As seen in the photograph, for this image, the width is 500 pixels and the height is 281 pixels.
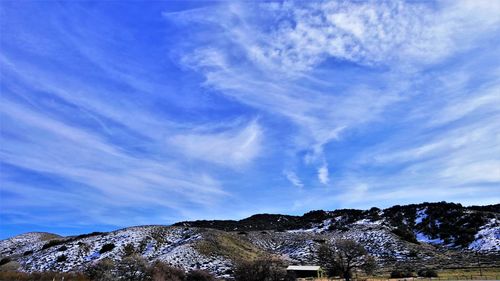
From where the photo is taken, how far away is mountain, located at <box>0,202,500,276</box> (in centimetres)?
7156

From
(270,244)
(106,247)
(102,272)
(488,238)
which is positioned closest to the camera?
(102,272)

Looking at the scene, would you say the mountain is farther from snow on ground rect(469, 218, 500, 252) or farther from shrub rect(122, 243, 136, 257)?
shrub rect(122, 243, 136, 257)

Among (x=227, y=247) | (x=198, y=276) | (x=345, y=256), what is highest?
(x=227, y=247)

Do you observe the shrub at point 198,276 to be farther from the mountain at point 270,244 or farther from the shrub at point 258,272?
the mountain at point 270,244

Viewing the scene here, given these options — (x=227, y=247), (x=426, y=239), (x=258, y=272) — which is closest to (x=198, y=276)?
(x=258, y=272)

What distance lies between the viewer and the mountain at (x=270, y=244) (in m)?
Result: 71.6

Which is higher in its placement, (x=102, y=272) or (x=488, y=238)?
(x=488, y=238)

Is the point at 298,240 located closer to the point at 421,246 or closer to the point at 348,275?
the point at 421,246

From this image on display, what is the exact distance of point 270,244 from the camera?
9388cm

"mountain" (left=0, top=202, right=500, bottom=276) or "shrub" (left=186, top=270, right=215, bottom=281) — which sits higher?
"mountain" (left=0, top=202, right=500, bottom=276)

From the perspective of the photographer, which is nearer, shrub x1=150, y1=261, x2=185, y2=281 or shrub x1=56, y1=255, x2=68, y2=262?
shrub x1=150, y1=261, x2=185, y2=281

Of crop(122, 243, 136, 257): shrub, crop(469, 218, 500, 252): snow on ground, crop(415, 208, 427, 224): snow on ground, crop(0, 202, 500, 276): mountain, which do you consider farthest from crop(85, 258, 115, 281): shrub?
crop(415, 208, 427, 224): snow on ground

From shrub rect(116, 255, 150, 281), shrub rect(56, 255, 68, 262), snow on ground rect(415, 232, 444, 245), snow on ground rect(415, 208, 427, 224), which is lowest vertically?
shrub rect(116, 255, 150, 281)

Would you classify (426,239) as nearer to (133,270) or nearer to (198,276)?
(198,276)
